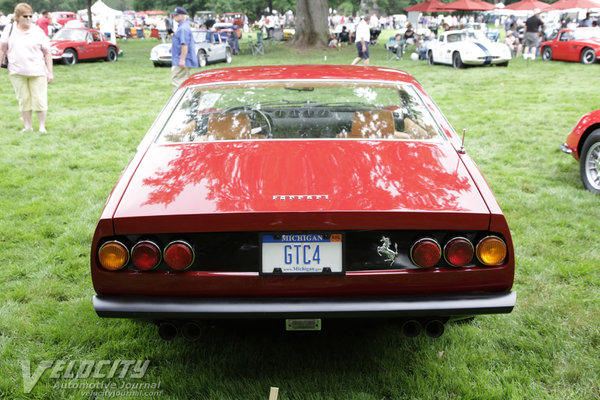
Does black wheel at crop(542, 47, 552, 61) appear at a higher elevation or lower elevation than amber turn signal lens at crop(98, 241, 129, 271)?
higher

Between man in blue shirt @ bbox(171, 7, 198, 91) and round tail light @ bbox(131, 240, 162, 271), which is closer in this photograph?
round tail light @ bbox(131, 240, 162, 271)

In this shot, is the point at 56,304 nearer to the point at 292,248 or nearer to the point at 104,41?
the point at 292,248

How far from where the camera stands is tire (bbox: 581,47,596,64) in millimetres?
17734

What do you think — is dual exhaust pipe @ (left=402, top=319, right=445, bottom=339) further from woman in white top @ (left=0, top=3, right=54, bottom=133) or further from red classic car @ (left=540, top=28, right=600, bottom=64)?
red classic car @ (left=540, top=28, right=600, bottom=64)

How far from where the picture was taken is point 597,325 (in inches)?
118

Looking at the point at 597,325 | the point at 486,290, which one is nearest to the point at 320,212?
the point at 486,290

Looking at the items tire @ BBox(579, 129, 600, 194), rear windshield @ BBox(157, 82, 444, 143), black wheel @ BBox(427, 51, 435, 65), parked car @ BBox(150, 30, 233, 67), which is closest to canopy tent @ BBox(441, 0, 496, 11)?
black wheel @ BBox(427, 51, 435, 65)

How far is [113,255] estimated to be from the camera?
2227 mm

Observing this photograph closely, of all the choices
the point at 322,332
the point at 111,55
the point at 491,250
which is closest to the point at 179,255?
the point at 322,332

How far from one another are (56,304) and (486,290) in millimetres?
2448

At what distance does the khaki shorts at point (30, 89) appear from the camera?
24.4ft
